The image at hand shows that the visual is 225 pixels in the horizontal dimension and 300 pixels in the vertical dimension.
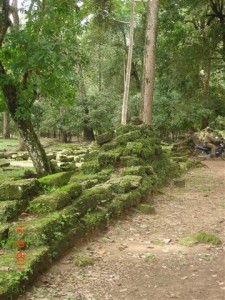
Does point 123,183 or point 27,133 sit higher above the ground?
point 27,133

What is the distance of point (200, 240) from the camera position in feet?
20.8

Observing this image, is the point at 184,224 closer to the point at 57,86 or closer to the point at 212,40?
the point at 57,86

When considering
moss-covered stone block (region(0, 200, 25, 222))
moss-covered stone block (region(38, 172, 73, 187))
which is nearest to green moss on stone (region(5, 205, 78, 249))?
moss-covered stone block (region(0, 200, 25, 222))

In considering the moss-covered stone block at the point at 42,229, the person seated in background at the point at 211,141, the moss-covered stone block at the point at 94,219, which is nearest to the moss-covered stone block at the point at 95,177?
the moss-covered stone block at the point at 94,219

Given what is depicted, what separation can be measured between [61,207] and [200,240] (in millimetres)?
2397

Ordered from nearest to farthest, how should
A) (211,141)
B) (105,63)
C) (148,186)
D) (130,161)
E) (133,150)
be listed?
1. (148,186)
2. (130,161)
3. (133,150)
4. (211,141)
5. (105,63)

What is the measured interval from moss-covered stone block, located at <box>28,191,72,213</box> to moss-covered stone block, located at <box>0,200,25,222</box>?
0.19m

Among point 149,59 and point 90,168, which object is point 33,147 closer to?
point 90,168

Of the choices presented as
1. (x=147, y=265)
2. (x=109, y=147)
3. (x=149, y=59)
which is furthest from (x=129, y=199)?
(x=149, y=59)

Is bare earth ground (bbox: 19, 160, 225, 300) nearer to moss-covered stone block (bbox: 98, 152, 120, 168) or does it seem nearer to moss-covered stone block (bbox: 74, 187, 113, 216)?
moss-covered stone block (bbox: 74, 187, 113, 216)

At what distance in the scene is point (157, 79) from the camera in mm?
23297

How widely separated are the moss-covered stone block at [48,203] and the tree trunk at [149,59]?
27.5 feet

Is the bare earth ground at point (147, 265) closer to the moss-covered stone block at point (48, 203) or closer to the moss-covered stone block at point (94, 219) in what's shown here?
the moss-covered stone block at point (94, 219)

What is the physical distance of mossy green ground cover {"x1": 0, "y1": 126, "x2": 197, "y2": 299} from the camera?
473 centimetres
